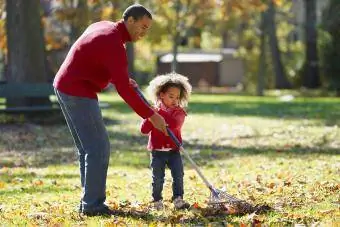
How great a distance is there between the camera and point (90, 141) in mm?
6695

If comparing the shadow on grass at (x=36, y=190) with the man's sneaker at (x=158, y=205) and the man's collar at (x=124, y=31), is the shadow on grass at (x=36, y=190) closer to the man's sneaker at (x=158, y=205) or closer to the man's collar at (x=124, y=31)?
the man's sneaker at (x=158, y=205)

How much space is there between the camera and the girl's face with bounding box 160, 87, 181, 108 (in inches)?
283

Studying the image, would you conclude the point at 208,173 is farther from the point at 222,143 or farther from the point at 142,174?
the point at 222,143

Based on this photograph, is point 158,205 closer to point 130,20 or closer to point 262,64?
point 130,20

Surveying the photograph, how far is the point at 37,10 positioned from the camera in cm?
1906

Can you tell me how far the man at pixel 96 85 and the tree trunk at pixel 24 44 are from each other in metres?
12.3

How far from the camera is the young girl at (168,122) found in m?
7.20

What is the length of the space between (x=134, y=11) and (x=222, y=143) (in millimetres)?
8452

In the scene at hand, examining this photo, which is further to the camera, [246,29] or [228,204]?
[246,29]

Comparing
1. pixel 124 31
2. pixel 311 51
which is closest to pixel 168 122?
pixel 124 31

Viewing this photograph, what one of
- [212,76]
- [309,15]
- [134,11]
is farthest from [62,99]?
[212,76]

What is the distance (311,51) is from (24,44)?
22246 millimetres

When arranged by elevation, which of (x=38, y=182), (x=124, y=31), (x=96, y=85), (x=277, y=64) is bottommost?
(x=277, y=64)

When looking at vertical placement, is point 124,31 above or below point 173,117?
above
